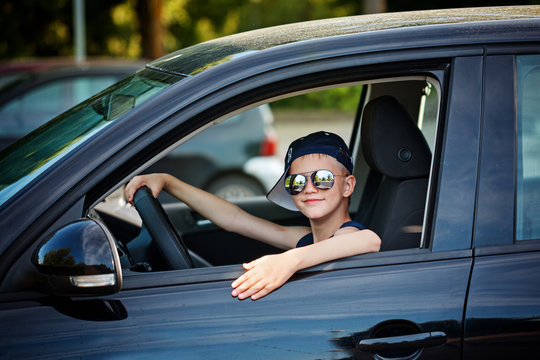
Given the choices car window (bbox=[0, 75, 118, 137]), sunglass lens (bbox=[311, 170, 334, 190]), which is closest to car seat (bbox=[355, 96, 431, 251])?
sunglass lens (bbox=[311, 170, 334, 190])

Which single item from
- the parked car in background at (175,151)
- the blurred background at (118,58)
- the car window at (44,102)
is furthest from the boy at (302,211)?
the car window at (44,102)

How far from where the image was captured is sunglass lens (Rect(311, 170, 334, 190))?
2053mm

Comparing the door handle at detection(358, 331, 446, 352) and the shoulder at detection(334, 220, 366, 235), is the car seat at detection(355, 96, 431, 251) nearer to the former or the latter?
the shoulder at detection(334, 220, 366, 235)

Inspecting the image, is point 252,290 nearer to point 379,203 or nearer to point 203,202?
point 203,202

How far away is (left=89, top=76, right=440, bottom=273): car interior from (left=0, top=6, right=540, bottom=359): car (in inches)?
3.6

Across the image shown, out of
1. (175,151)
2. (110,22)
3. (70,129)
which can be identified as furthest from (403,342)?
(110,22)

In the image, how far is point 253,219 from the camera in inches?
98.2

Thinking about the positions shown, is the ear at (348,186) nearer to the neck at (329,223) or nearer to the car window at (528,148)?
the neck at (329,223)

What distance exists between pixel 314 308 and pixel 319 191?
527 millimetres

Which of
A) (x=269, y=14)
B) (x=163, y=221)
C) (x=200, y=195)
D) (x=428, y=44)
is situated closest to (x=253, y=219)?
(x=200, y=195)

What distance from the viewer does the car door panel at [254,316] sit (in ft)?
5.13

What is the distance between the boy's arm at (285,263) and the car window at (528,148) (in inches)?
16.9

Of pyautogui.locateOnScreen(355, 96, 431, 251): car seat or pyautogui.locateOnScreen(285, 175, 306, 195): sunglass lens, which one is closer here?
pyautogui.locateOnScreen(285, 175, 306, 195): sunglass lens

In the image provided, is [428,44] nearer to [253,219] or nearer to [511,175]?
[511,175]
